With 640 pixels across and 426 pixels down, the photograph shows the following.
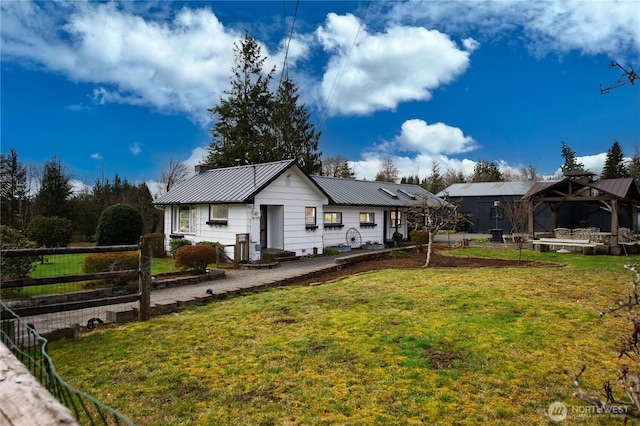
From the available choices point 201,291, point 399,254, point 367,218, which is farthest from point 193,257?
point 367,218

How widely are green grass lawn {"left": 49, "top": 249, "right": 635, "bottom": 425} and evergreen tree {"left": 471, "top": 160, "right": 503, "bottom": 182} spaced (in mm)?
53752

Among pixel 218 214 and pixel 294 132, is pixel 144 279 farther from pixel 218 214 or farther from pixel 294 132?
pixel 294 132

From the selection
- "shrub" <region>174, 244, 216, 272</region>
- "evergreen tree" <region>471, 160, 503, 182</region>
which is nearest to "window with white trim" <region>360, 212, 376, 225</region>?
"shrub" <region>174, 244, 216, 272</region>

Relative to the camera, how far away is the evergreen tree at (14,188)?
1061 inches

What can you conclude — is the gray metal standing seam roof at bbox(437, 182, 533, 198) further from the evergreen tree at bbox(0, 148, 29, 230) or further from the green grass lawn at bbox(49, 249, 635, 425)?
the evergreen tree at bbox(0, 148, 29, 230)

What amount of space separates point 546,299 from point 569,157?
6015 centimetres

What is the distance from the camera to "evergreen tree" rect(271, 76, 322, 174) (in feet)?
128

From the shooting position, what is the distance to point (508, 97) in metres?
19.5

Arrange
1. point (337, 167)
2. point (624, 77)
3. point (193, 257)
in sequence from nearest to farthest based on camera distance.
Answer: point (624, 77) → point (193, 257) → point (337, 167)

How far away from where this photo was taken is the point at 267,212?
18438 mm

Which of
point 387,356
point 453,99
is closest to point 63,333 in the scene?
point 387,356

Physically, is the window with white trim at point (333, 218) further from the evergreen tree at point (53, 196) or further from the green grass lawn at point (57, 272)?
the evergreen tree at point (53, 196)

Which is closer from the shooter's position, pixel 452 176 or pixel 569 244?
pixel 569 244

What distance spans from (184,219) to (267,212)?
521cm
